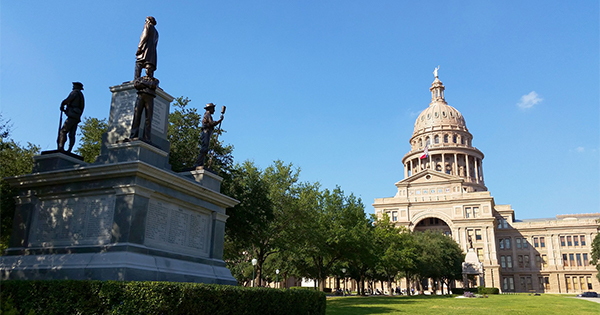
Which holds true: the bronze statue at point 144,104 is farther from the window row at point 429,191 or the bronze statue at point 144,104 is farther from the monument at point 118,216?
the window row at point 429,191

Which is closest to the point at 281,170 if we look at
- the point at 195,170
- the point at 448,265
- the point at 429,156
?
the point at 195,170

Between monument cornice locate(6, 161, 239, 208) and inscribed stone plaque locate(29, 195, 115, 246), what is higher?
monument cornice locate(6, 161, 239, 208)

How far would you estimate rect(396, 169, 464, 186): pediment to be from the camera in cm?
9975

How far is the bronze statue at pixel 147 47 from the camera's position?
1369 cm

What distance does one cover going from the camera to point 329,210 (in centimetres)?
4028

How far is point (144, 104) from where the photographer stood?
1296cm

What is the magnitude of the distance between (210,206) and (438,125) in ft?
369

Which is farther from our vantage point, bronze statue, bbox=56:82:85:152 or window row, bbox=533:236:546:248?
window row, bbox=533:236:546:248

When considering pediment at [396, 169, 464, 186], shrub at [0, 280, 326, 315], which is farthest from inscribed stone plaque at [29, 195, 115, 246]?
pediment at [396, 169, 464, 186]

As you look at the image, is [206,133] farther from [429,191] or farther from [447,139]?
[447,139]

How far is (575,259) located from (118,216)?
372 ft

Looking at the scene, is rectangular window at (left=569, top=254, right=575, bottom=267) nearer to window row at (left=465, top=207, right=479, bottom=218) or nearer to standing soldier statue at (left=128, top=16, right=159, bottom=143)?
window row at (left=465, top=207, right=479, bottom=218)

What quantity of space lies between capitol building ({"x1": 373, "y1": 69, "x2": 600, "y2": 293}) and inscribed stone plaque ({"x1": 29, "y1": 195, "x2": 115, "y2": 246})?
8828 cm

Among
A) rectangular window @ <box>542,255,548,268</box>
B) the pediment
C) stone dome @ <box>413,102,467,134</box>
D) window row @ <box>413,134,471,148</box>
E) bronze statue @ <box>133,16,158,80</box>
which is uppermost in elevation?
stone dome @ <box>413,102,467,134</box>
